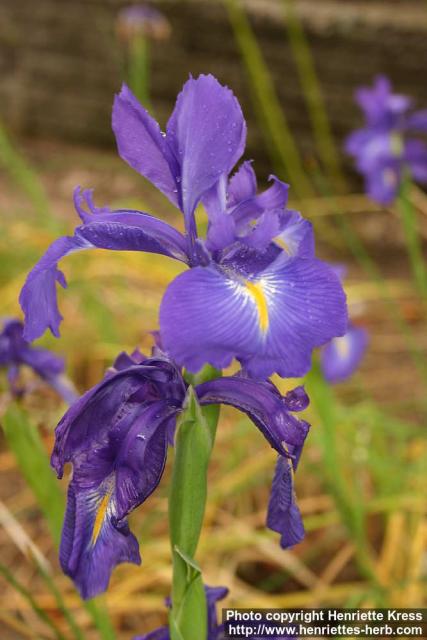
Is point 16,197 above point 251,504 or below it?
above

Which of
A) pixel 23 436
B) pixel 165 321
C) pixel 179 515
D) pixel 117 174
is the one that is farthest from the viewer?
pixel 117 174

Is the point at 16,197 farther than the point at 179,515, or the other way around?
the point at 16,197

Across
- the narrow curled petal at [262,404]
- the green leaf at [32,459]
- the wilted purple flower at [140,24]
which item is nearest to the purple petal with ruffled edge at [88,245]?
the narrow curled petal at [262,404]

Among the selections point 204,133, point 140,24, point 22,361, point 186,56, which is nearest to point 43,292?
point 204,133

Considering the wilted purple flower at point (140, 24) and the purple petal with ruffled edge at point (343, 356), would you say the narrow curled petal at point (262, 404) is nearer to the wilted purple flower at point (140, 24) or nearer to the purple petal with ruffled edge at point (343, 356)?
the purple petal with ruffled edge at point (343, 356)

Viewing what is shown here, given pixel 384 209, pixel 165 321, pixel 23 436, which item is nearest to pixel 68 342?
pixel 23 436

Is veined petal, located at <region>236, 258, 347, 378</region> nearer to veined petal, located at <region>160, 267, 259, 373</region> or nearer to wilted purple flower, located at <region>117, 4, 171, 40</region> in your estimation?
veined petal, located at <region>160, 267, 259, 373</region>

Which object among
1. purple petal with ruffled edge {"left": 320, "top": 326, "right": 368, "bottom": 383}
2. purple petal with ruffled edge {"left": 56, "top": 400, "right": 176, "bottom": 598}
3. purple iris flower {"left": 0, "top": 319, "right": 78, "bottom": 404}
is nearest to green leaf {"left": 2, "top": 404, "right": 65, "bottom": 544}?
purple iris flower {"left": 0, "top": 319, "right": 78, "bottom": 404}

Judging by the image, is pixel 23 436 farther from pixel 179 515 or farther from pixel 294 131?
pixel 294 131
